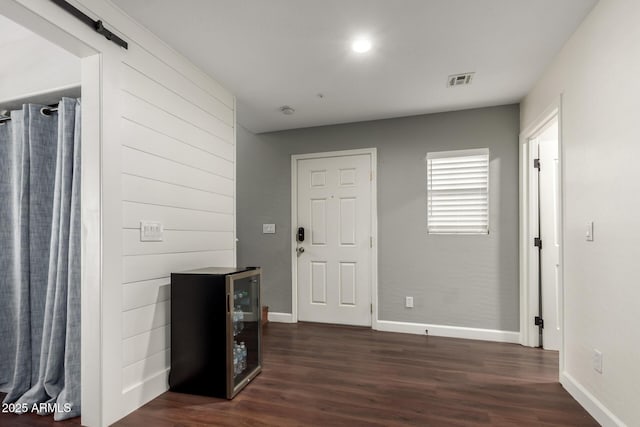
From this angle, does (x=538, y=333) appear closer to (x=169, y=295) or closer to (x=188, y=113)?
(x=169, y=295)

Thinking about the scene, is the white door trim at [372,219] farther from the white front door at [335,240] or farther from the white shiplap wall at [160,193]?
the white shiplap wall at [160,193]

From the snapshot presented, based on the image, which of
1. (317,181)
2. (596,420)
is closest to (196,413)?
(596,420)

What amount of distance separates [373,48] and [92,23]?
181cm

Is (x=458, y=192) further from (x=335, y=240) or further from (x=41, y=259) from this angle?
(x=41, y=259)

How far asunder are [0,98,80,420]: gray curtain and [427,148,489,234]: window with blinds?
3.32 meters

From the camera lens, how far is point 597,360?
2.02 m

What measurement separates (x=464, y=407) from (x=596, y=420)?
29.2 inches

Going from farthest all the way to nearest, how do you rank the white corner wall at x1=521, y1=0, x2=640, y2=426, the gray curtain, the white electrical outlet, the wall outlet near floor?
the white electrical outlet
the gray curtain
the wall outlet near floor
the white corner wall at x1=521, y1=0, x2=640, y2=426

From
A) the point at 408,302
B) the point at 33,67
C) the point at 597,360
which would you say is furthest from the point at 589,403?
the point at 33,67

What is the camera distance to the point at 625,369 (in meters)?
1.74

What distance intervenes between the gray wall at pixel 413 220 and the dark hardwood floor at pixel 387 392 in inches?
18.8

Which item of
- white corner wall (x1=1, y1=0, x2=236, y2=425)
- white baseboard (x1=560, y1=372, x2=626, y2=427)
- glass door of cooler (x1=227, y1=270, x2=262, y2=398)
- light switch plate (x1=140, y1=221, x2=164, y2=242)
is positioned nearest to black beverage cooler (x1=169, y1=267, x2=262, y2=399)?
glass door of cooler (x1=227, y1=270, x2=262, y2=398)

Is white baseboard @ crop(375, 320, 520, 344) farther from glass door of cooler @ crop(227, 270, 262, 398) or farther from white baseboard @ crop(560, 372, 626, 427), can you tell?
glass door of cooler @ crop(227, 270, 262, 398)

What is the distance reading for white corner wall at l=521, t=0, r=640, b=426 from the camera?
1.69 m
